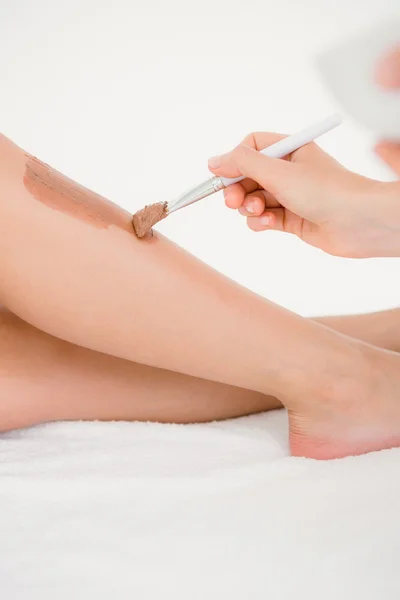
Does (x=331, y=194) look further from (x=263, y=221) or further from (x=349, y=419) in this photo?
(x=349, y=419)

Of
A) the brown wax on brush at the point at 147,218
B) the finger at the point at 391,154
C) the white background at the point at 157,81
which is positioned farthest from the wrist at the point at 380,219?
the white background at the point at 157,81

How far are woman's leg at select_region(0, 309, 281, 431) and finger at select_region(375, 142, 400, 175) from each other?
35cm

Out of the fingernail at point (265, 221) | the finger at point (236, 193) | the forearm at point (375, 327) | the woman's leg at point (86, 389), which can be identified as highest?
the finger at point (236, 193)

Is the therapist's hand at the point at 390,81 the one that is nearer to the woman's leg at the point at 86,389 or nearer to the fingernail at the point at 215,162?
the fingernail at the point at 215,162

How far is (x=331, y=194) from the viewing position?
2.48ft

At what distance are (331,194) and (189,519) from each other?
38 cm

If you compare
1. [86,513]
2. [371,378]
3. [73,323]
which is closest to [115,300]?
[73,323]

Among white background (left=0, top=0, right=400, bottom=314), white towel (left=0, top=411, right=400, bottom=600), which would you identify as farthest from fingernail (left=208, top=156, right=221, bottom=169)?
white background (left=0, top=0, right=400, bottom=314)

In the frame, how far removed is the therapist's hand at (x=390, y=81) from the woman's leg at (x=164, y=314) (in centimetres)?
23

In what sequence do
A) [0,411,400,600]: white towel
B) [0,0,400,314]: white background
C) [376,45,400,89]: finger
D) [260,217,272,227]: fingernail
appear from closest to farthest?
[0,411,400,600]: white towel → [376,45,400,89]: finger → [260,217,272,227]: fingernail → [0,0,400,314]: white background

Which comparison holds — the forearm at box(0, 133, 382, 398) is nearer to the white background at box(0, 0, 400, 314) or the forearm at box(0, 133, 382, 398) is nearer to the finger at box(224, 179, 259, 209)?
the finger at box(224, 179, 259, 209)

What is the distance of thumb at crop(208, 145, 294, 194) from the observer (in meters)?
0.76

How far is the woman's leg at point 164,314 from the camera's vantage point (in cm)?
66

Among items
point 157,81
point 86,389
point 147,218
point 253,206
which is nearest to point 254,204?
point 253,206
